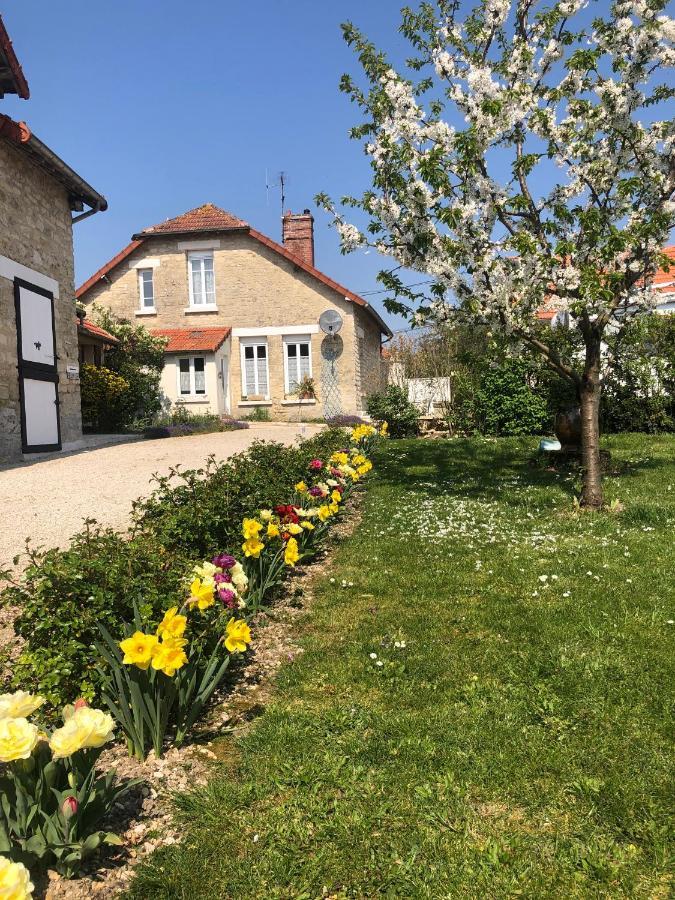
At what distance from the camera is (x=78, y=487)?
7.91 m

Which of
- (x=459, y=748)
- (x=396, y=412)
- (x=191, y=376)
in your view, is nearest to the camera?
(x=459, y=748)

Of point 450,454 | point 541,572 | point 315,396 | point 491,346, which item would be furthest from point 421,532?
point 315,396

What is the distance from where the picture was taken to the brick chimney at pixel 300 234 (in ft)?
74.6

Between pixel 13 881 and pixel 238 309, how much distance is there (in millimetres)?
20398

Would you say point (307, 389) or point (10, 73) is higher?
point (10, 73)

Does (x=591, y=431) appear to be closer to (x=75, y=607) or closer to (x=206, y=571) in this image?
(x=206, y=571)

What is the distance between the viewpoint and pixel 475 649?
3.74 metres

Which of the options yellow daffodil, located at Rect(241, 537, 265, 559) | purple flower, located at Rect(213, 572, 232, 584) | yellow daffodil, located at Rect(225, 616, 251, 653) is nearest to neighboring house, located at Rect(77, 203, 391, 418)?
yellow daffodil, located at Rect(241, 537, 265, 559)

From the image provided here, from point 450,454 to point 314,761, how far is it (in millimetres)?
10081

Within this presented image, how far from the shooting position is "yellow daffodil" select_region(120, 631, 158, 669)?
7.88 feet

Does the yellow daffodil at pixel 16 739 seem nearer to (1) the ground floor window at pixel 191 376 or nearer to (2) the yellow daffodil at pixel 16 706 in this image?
(2) the yellow daffodil at pixel 16 706

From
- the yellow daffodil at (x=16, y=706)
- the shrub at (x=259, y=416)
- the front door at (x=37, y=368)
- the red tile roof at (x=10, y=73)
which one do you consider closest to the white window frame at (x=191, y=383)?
the shrub at (x=259, y=416)

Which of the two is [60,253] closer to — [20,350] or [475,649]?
[20,350]

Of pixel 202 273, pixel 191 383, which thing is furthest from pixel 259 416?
pixel 202 273
